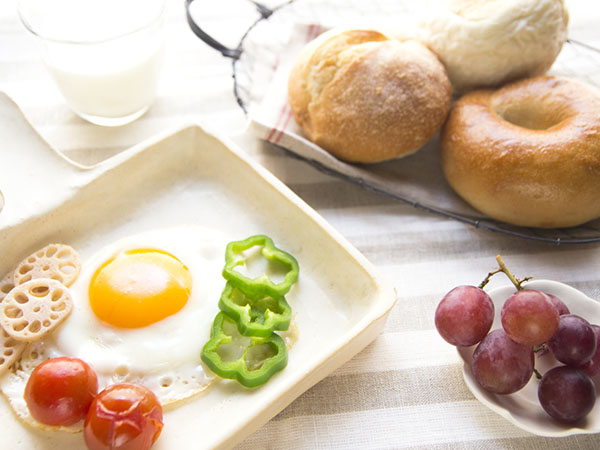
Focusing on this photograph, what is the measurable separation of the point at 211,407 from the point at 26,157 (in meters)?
0.87

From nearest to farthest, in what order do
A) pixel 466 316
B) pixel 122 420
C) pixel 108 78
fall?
pixel 122 420, pixel 466 316, pixel 108 78

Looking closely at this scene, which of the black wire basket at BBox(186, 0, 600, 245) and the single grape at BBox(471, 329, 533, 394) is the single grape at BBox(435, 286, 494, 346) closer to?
the single grape at BBox(471, 329, 533, 394)

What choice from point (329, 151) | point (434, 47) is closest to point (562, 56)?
point (434, 47)

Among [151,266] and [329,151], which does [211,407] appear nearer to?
[151,266]

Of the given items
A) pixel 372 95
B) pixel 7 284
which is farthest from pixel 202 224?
pixel 372 95

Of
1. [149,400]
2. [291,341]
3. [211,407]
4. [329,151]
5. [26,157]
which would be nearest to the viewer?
[149,400]

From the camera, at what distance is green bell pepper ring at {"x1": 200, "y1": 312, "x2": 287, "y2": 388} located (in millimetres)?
1335

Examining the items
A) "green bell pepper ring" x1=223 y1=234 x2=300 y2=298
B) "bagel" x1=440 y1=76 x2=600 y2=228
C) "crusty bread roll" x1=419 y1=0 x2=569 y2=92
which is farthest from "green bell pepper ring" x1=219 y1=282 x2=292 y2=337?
"crusty bread roll" x1=419 y1=0 x2=569 y2=92

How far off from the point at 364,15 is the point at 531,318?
5.48 ft

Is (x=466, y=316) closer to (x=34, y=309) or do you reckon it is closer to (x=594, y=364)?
(x=594, y=364)

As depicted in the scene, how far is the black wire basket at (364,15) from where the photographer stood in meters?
1.79

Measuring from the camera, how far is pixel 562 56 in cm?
228

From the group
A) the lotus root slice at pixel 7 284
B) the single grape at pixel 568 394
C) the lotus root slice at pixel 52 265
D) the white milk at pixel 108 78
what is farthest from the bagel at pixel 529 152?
the lotus root slice at pixel 7 284

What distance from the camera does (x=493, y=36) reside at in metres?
1.79
